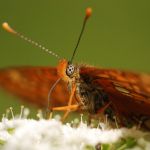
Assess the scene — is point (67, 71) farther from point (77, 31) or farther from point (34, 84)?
point (77, 31)

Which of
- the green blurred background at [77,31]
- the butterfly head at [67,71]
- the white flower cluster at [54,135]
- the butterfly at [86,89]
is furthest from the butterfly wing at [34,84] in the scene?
the green blurred background at [77,31]

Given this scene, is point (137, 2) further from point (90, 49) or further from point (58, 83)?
point (58, 83)

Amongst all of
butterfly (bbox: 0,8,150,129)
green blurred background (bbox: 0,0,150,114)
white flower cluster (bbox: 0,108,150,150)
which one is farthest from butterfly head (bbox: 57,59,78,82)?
green blurred background (bbox: 0,0,150,114)

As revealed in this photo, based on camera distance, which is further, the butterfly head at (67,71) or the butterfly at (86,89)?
the butterfly head at (67,71)

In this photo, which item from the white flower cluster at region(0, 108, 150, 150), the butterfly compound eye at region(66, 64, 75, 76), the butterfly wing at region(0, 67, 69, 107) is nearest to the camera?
the white flower cluster at region(0, 108, 150, 150)

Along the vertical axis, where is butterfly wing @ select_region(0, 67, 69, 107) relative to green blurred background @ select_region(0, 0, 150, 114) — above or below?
below

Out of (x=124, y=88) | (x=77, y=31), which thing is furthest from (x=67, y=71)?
(x=77, y=31)

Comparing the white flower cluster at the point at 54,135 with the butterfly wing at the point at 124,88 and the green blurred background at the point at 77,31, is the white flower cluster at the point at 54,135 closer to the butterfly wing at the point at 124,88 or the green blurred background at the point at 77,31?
the butterfly wing at the point at 124,88

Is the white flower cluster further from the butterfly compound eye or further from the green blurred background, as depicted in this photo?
the green blurred background
